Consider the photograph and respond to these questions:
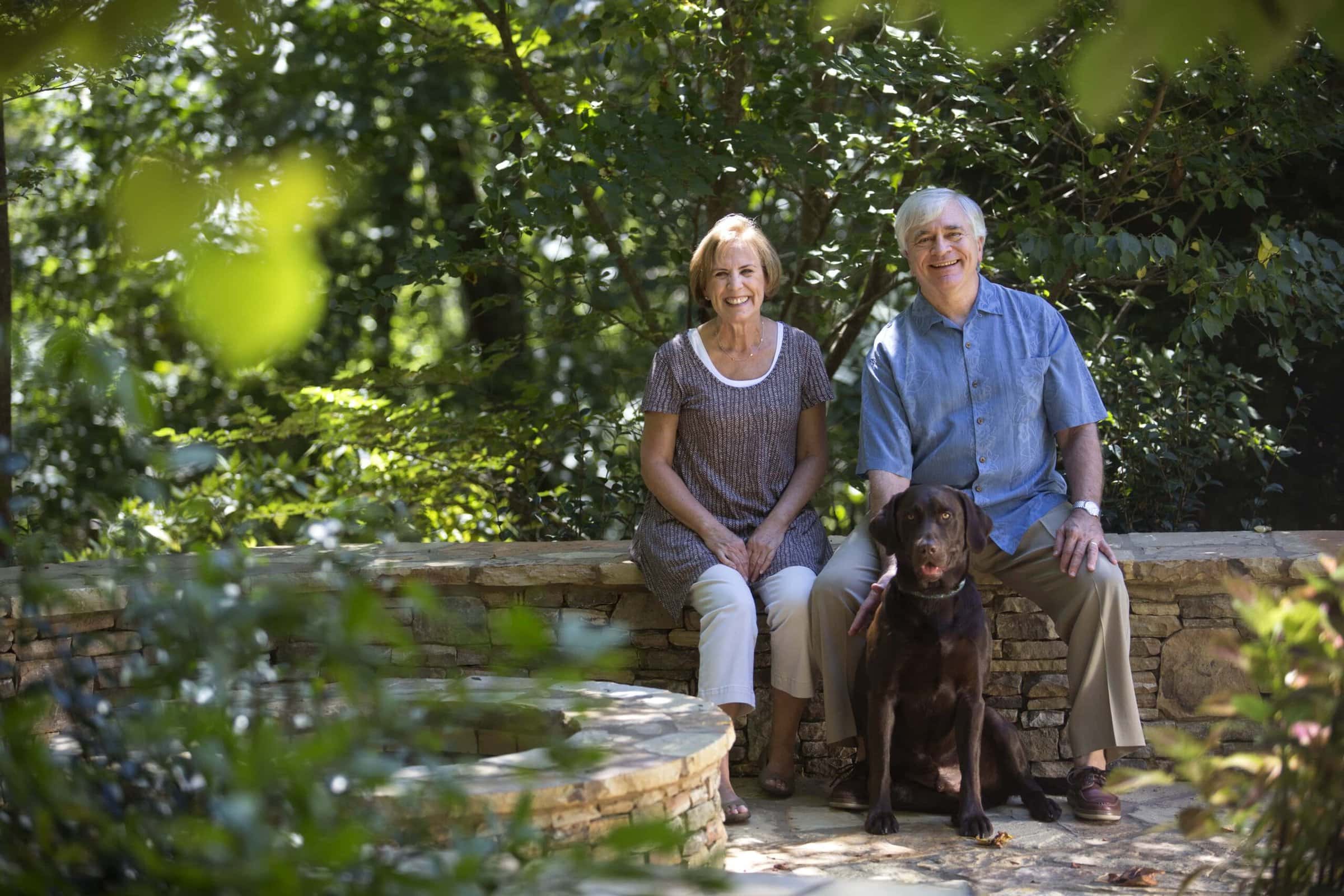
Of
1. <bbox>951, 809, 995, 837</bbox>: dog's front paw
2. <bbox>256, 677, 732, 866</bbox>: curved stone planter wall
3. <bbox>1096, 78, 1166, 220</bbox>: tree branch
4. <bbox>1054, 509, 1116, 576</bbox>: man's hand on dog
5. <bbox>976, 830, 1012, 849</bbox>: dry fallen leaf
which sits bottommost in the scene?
<bbox>976, 830, 1012, 849</bbox>: dry fallen leaf

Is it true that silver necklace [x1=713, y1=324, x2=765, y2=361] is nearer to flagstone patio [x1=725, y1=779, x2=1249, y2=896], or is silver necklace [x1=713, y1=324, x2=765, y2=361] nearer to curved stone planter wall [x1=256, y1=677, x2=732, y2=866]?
curved stone planter wall [x1=256, y1=677, x2=732, y2=866]

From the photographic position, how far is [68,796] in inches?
56.8

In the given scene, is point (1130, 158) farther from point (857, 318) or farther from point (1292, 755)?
point (1292, 755)

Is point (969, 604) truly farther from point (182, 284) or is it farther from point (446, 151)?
point (446, 151)

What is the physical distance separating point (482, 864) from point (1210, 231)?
5379 mm

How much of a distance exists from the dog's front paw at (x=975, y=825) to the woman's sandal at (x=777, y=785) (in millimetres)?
592

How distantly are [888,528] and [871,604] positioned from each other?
0.28m

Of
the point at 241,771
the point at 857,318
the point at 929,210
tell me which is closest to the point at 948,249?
the point at 929,210

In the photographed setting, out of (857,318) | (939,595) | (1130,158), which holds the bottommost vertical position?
(939,595)

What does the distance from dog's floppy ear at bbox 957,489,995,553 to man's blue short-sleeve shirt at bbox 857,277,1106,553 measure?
0.84ft

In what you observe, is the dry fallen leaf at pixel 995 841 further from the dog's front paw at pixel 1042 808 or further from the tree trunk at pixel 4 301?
the tree trunk at pixel 4 301

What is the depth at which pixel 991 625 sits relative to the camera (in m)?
4.14

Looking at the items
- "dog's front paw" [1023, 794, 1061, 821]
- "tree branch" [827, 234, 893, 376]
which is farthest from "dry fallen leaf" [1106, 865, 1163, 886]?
"tree branch" [827, 234, 893, 376]

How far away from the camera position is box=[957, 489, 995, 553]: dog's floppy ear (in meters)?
3.48
